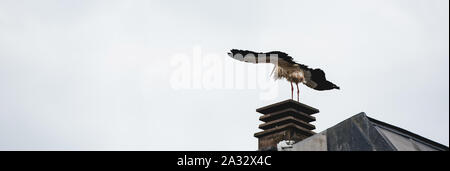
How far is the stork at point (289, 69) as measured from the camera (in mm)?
23156

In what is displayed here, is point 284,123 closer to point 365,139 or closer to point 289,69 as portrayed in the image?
point 289,69

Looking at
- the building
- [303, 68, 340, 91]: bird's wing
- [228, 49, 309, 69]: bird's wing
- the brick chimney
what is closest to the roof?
the building

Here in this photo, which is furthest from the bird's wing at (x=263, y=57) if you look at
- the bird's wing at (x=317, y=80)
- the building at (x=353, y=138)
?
the building at (x=353, y=138)

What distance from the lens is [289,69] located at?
23984mm

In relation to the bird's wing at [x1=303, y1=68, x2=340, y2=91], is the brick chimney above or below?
below

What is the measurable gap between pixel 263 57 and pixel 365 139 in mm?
6264

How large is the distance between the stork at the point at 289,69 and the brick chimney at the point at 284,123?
70cm

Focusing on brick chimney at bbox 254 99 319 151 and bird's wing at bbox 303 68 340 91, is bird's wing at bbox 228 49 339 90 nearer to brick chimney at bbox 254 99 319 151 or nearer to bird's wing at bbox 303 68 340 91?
bird's wing at bbox 303 68 340 91

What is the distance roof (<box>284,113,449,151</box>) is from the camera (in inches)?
695

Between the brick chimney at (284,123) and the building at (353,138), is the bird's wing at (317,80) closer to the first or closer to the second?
the brick chimney at (284,123)

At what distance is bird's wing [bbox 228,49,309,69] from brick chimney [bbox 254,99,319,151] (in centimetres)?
158

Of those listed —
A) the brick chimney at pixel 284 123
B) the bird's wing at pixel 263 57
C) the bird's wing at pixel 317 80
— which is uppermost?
the bird's wing at pixel 263 57

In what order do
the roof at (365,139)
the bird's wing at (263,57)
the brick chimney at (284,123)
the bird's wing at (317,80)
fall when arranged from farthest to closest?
the bird's wing at (317,80) → the bird's wing at (263,57) → the brick chimney at (284,123) → the roof at (365,139)

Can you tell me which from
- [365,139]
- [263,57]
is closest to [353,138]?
[365,139]
